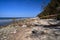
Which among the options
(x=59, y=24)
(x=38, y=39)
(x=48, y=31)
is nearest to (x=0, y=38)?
(x=38, y=39)

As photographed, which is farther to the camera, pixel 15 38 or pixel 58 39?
pixel 15 38

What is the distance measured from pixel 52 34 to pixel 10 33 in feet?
4.33

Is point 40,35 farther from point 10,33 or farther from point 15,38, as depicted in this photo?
point 10,33

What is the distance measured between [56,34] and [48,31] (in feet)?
1.19

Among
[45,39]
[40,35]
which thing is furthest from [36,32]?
[45,39]

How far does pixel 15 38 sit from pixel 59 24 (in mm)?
1917

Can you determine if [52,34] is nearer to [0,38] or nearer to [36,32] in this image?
[36,32]

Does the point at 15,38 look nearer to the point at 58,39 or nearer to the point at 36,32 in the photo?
the point at 36,32

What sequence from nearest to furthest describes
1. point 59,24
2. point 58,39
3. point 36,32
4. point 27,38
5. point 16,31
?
1. point 58,39
2. point 27,38
3. point 36,32
4. point 16,31
5. point 59,24

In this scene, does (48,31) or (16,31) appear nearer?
Answer: (48,31)

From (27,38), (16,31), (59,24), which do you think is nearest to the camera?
(27,38)

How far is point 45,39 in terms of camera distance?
4055 mm

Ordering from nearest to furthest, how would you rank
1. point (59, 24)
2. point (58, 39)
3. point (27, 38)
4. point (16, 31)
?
point (58, 39) < point (27, 38) < point (16, 31) < point (59, 24)

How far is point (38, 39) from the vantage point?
412 cm
